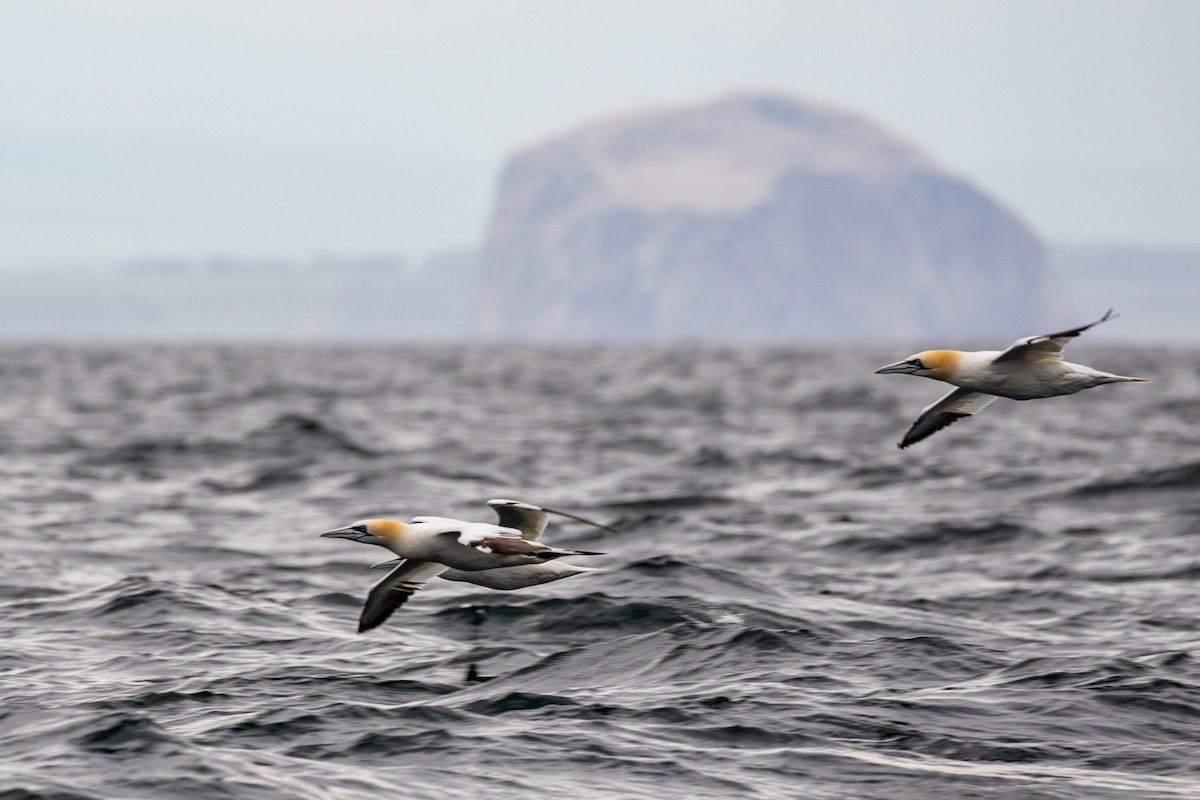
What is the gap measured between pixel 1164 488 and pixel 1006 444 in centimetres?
858

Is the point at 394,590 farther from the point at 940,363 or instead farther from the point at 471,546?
the point at 940,363

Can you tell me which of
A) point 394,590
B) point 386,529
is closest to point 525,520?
point 394,590

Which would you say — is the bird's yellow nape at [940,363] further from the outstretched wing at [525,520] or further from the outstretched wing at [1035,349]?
the outstretched wing at [525,520]

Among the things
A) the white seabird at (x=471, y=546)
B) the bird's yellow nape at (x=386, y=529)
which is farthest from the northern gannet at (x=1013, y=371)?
the bird's yellow nape at (x=386, y=529)

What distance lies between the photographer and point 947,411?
1412 centimetres

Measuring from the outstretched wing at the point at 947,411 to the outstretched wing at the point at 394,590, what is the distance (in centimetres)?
462

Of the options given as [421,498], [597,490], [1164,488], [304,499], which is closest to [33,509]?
[304,499]

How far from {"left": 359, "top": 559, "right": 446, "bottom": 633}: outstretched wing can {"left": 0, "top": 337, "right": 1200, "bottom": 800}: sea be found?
0.47 meters

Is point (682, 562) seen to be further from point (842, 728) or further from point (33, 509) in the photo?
point (33, 509)

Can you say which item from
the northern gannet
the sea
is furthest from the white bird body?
the sea

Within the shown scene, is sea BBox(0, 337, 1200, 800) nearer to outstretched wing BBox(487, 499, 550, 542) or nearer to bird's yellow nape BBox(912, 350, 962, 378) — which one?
outstretched wing BBox(487, 499, 550, 542)

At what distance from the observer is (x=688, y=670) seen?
12.6 meters

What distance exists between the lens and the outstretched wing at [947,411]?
13922 mm

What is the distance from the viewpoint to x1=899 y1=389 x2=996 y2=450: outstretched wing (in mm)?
13922
